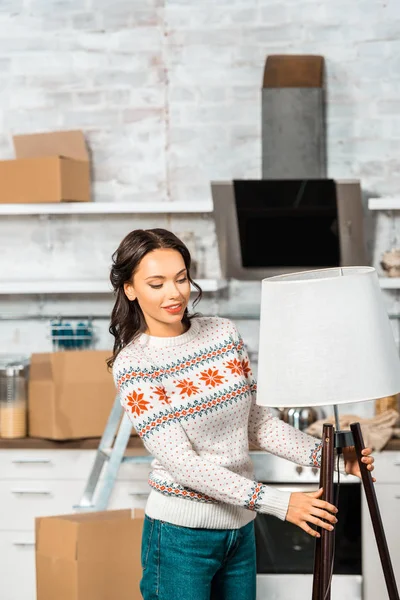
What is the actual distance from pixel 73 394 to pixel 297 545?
42.7 inches

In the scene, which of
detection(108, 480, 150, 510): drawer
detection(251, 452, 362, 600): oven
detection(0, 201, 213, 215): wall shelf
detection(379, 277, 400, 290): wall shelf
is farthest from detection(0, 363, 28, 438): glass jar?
detection(379, 277, 400, 290): wall shelf

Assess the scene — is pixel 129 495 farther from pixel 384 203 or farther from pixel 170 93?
pixel 170 93

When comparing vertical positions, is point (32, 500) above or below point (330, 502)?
below

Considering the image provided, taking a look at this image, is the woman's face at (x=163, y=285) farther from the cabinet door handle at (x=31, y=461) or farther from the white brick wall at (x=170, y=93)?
the white brick wall at (x=170, y=93)

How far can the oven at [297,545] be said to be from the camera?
3523 mm

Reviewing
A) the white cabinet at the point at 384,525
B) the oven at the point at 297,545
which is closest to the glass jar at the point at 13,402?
the oven at the point at 297,545

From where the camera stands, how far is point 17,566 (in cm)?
380

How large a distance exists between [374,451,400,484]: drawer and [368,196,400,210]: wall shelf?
3.43ft

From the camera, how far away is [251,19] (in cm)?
416

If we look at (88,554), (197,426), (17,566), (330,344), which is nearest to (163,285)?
(197,426)

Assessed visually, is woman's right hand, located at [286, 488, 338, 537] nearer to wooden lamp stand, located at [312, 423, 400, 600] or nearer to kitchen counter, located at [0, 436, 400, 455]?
wooden lamp stand, located at [312, 423, 400, 600]

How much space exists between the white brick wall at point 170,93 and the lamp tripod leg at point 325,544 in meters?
2.62

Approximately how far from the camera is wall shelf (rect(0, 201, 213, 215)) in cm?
400

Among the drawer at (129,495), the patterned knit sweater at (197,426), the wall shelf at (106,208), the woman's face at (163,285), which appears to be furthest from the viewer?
the wall shelf at (106,208)
